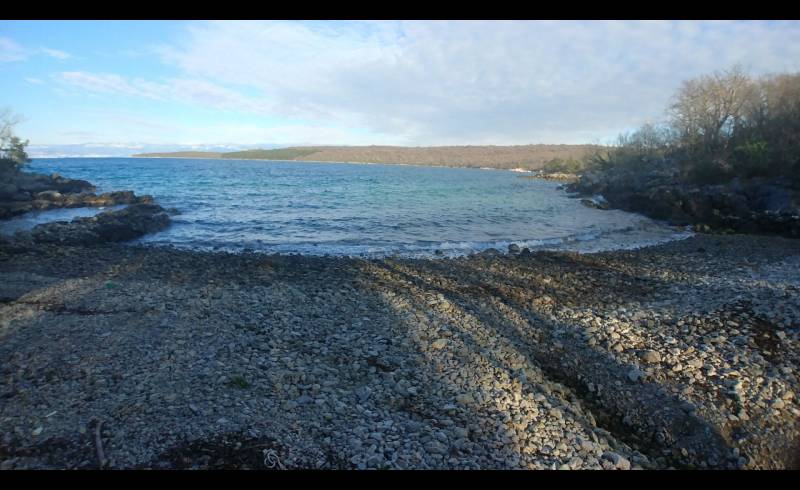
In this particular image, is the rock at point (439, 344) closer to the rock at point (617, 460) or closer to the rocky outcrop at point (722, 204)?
the rock at point (617, 460)

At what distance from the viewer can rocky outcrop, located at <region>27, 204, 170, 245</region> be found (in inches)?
738

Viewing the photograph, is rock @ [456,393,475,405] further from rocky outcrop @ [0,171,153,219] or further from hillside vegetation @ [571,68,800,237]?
rocky outcrop @ [0,171,153,219]

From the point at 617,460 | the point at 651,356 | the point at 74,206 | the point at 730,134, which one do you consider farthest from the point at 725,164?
the point at 74,206

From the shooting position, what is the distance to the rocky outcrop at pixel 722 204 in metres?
22.1

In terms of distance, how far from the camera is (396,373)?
748cm

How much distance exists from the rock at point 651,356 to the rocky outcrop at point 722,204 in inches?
745

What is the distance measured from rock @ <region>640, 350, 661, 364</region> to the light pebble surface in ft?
0.22

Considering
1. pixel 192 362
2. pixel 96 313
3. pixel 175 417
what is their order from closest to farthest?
pixel 175 417
pixel 192 362
pixel 96 313

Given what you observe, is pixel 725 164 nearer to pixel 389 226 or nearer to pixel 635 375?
pixel 389 226
